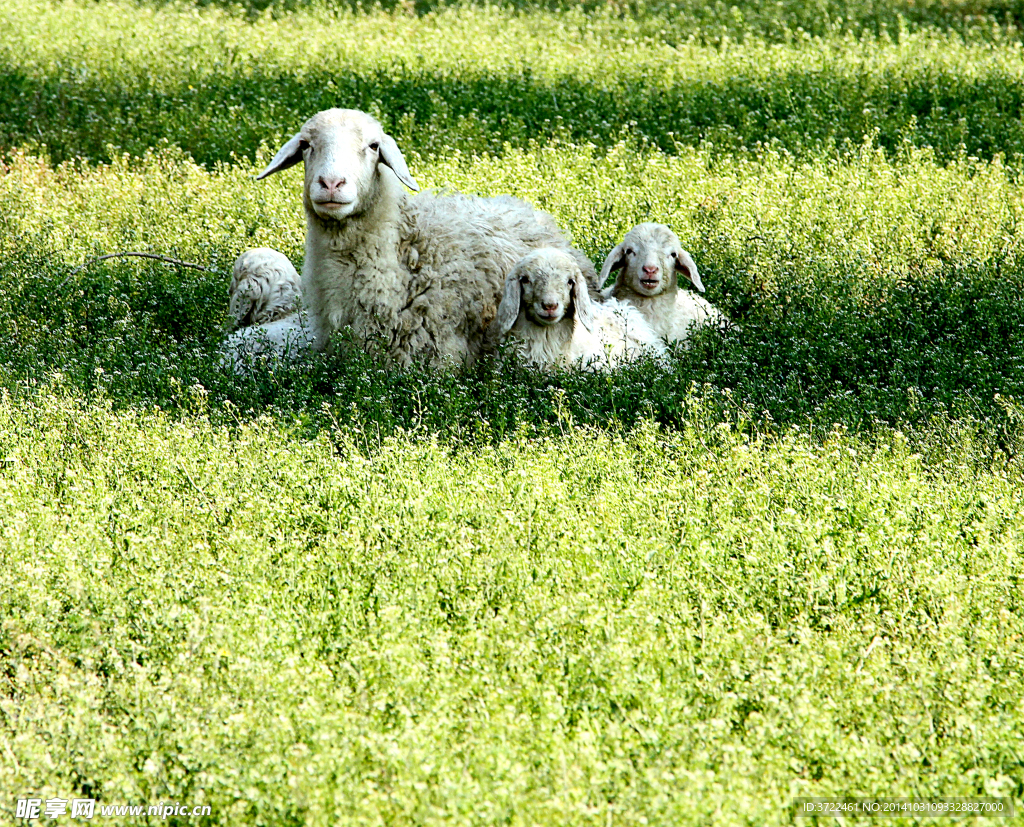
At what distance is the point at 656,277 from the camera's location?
789 cm

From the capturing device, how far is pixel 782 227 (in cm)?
918

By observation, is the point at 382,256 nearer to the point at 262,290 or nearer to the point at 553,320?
the point at 553,320

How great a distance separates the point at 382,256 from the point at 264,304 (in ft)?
3.94

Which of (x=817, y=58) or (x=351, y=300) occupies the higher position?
(x=817, y=58)

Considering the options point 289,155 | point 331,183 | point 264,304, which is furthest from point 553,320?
point 264,304

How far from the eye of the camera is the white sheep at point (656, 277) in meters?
7.91

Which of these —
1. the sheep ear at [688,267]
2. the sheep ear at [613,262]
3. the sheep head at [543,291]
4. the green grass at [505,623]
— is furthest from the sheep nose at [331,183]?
the sheep ear at [688,267]

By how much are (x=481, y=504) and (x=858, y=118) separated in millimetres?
8461

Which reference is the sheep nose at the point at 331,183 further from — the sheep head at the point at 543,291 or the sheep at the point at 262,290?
the sheep at the point at 262,290

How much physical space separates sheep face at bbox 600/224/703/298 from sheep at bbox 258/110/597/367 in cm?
80

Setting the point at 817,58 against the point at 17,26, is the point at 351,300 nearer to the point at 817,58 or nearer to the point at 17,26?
the point at 817,58

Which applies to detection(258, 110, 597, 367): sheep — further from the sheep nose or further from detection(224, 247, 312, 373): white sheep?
detection(224, 247, 312, 373): white sheep

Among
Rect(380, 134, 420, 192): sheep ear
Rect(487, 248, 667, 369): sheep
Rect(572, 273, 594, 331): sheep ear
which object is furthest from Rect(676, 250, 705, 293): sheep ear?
Rect(380, 134, 420, 192): sheep ear

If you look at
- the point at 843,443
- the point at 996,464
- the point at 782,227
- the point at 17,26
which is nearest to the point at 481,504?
the point at 843,443
